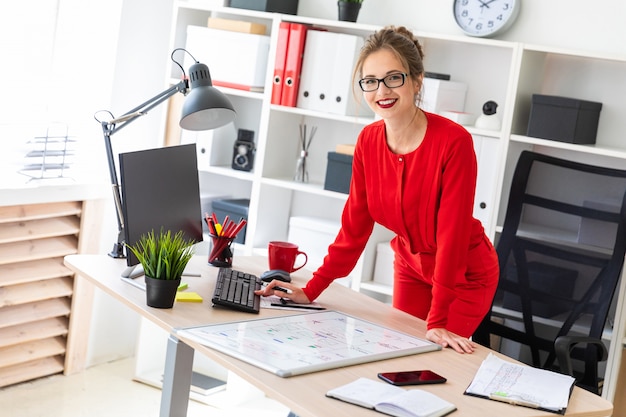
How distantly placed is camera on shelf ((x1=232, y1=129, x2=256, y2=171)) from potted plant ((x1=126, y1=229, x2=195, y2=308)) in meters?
1.80

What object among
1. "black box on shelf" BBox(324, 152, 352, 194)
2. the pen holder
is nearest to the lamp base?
the pen holder

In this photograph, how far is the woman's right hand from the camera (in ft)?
8.38

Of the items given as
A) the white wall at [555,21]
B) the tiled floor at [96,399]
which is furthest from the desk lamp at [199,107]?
the white wall at [555,21]

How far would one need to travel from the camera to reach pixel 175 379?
2.20 meters

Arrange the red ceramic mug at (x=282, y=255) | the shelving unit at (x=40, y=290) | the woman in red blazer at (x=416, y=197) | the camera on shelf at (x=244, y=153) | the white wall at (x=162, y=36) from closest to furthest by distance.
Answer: the woman in red blazer at (x=416, y=197)
the red ceramic mug at (x=282, y=255)
the white wall at (x=162, y=36)
the shelving unit at (x=40, y=290)
the camera on shelf at (x=244, y=153)

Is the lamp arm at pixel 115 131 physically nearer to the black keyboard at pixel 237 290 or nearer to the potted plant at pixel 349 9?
the black keyboard at pixel 237 290

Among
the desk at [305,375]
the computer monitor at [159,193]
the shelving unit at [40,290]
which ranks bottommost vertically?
the shelving unit at [40,290]

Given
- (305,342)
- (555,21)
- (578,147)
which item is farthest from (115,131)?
(555,21)

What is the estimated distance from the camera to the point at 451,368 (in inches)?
83.4

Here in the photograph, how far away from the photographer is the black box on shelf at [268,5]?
396 centimetres

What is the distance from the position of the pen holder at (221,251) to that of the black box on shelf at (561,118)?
135cm

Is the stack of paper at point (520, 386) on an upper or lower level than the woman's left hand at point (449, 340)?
lower

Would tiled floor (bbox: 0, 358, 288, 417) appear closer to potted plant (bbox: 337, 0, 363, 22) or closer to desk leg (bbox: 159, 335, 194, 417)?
desk leg (bbox: 159, 335, 194, 417)

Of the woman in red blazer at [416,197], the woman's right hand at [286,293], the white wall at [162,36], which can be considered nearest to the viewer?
the woman in red blazer at [416,197]
